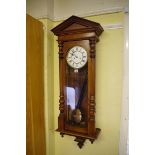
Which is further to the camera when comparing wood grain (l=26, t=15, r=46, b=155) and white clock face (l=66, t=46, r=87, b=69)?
white clock face (l=66, t=46, r=87, b=69)

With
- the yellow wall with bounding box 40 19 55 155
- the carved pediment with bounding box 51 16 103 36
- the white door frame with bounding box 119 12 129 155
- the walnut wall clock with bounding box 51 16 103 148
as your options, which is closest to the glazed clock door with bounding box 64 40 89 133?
the walnut wall clock with bounding box 51 16 103 148

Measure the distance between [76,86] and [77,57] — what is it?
0.31 meters

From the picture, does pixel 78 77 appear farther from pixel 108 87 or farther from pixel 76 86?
pixel 108 87

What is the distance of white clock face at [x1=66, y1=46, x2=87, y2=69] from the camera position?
5.47 ft

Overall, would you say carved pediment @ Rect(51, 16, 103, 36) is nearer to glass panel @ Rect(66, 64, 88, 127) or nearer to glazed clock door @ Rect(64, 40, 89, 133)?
glazed clock door @ Rect(64, 40, 89, 133)

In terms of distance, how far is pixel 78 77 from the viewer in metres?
1.73

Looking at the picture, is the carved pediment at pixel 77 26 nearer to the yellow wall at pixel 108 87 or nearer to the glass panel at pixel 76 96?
the yellow wall at pixel 108 87

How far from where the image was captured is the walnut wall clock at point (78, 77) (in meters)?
1.60
